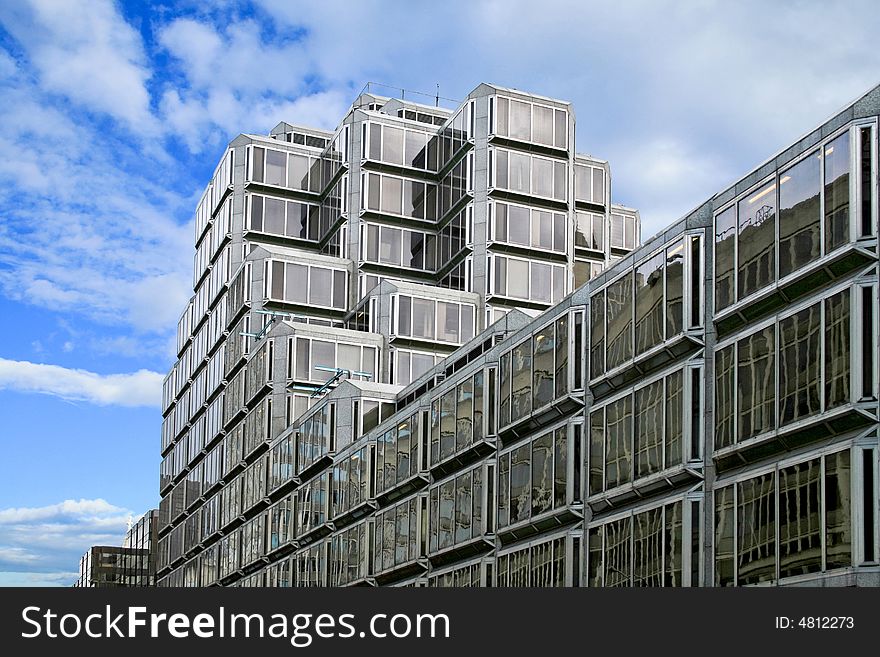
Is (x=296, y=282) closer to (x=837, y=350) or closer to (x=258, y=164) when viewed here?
(x=258, y=164)

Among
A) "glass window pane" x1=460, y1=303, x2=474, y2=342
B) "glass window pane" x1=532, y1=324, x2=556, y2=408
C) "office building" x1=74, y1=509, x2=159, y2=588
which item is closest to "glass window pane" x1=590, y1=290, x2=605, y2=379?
"glass window pane" x1=532, y1=324, x2=556, y2=408

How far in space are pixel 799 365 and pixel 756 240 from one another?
16.2 ft

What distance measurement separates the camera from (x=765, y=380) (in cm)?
4456

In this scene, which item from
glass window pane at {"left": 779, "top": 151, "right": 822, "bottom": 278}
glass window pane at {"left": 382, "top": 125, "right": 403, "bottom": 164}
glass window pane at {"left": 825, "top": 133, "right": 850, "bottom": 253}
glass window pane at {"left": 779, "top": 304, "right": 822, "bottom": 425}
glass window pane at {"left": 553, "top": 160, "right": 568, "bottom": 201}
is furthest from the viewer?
glass window pane at {"left": 382, "top": 125, "right": 403, "bottom": 164}

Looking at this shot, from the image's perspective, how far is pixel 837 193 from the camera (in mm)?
41969

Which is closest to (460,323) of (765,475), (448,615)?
(765,475)

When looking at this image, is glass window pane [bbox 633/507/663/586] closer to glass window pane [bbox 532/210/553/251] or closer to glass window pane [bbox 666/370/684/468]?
glass window pane [bbox 666/370/684/468]

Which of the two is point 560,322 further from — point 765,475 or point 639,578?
point 765,475

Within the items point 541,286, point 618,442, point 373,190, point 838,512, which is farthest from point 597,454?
point 373,190

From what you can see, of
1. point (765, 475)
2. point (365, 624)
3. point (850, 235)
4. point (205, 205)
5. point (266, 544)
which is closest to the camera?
point (365, 624)

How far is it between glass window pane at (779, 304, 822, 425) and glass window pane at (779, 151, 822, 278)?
5.26 feet

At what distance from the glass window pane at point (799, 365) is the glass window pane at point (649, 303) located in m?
7.84

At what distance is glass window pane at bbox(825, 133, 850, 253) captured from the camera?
136 feet

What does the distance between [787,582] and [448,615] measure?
468 inches
